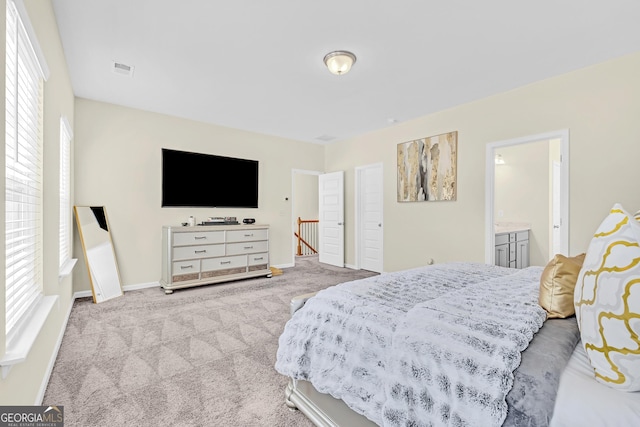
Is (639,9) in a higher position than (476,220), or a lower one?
higher

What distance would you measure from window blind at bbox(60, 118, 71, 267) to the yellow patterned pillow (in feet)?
13.1

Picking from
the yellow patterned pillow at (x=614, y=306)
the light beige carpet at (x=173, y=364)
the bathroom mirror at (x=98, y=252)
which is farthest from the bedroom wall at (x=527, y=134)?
the bathroom mirror at (x=98, y=252)

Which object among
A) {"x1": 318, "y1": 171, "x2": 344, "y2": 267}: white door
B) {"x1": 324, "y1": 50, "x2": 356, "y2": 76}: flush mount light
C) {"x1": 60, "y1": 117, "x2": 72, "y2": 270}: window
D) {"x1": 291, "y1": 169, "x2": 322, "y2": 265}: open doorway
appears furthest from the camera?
{"x1": 291, "y1": 169, "x2": 322, "y2": 265}: open doorway

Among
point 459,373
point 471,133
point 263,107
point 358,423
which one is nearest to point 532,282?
point 459,373

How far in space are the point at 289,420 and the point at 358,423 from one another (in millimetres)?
470

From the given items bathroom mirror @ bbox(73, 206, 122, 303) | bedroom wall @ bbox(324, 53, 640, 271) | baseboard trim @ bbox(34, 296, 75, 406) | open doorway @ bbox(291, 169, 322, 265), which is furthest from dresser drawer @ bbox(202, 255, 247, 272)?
open doorway @ bbox(291, 169, 322, 265)

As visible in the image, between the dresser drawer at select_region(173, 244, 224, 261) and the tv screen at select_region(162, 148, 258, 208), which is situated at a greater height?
the tv screen at select_region(162, 148, 258, 208)

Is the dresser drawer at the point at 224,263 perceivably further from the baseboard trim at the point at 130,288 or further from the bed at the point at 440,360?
the bed at the point at 440,360

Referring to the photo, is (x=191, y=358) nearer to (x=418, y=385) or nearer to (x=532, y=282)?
(x=418, y=385)

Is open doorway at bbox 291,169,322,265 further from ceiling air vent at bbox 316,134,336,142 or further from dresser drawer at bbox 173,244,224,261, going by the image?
dresser drawer at bbox 173,244,224,261

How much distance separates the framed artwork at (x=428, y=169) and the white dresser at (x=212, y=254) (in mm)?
2455

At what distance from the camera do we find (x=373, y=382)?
1.22 meters

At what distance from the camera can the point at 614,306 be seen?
820mm

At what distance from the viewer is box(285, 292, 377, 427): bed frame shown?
1342mm
